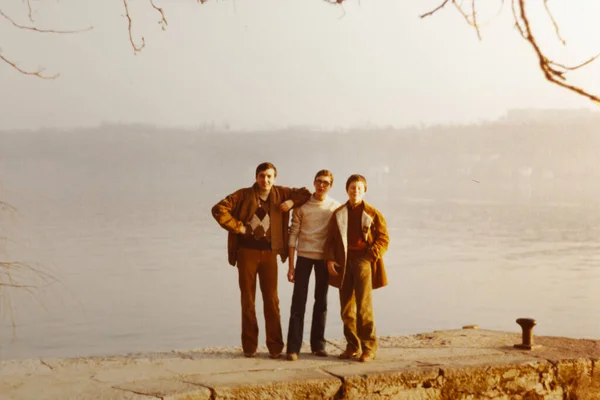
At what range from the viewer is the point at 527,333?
784 cm

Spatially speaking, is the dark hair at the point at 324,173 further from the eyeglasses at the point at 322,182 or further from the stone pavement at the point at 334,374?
the stone pavement at the point at 334,374

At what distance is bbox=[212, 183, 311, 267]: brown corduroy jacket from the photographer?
712cm

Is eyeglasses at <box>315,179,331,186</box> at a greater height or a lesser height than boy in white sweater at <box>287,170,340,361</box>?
greater

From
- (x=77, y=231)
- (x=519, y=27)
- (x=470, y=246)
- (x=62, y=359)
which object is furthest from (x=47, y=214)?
(x=519, y=27)

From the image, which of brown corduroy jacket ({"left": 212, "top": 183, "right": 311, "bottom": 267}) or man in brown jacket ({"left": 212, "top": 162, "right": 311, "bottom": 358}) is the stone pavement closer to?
man in brown jacket ({"left": 212, "top": 162, "right": 311, "bottom": 358})

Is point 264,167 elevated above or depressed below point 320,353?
above

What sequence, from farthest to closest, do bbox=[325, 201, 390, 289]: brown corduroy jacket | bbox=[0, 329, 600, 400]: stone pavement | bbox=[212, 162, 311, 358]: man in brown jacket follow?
bbox=[212, 162, 311, 358]: man in brown jacket < bbox=[325, 201, 390, 289]: brown corduroy jacket < bbox=[0, 329, 600, 400]: stone pavement

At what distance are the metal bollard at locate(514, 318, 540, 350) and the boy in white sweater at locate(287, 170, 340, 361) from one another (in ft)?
6.27

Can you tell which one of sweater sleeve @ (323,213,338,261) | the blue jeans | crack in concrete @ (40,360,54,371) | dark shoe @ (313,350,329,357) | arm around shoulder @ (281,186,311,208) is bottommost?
crack in concrete @ (40,360,54,371)

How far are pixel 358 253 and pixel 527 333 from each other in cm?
193

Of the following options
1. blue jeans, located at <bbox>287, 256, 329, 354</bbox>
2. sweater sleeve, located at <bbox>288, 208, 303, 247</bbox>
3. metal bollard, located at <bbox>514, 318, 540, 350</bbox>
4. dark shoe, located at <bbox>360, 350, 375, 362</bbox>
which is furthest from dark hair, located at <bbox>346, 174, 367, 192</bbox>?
metal bollard, located at <bbox>514, 318, 540, 350</bbox>

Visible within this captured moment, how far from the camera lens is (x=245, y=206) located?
23.4 feet

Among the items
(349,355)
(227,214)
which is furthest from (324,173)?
(349,355)

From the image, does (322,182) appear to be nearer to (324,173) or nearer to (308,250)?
(324,173)
